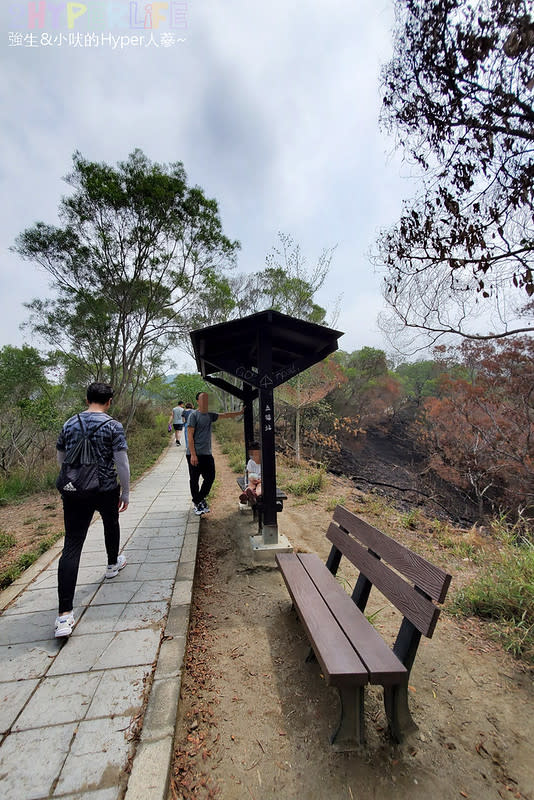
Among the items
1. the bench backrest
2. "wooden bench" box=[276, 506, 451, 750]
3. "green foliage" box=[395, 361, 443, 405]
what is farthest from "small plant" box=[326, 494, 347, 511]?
"green foliage" box=[395, 361, 443, 405]

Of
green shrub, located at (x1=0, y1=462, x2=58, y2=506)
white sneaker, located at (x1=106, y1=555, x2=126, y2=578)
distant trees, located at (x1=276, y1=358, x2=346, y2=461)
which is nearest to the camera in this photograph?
white sneaker, located at (x1=106, y1=555, x2=126, y2=578)

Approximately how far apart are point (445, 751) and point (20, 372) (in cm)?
1831

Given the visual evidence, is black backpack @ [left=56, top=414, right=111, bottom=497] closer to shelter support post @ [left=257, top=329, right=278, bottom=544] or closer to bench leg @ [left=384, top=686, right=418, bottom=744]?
shelter support post @ [left=257, top=329, right=278, bottom=544]

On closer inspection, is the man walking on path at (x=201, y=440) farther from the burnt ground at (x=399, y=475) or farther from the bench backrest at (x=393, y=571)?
the burnt ground at (x=399, y=475)

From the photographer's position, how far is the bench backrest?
1.64 meters

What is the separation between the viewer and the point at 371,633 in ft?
6.13

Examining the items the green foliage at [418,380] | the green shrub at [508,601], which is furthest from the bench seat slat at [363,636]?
the green foliage at [418,380]

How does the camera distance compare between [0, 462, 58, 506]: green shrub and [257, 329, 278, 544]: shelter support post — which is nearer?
[257, 329, 278, 544]: shelter support post

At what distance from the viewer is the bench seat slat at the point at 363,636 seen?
5.18 feet

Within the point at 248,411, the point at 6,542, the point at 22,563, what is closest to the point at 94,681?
the point at 22,563

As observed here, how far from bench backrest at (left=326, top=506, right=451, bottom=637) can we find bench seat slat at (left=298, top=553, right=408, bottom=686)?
7.4 inches

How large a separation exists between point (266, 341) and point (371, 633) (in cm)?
286

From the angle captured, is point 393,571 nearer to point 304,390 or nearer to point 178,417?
point 304,390

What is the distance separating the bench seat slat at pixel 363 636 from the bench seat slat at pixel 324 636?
3cm
